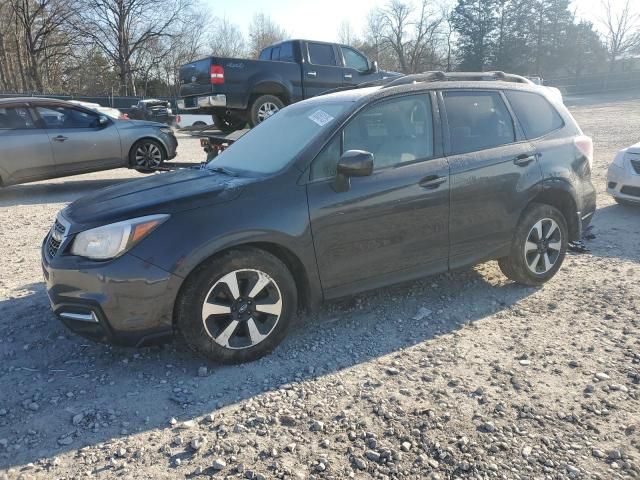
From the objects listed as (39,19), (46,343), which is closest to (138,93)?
(39,19)

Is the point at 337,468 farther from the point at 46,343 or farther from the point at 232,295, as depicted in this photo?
the point at 46,343

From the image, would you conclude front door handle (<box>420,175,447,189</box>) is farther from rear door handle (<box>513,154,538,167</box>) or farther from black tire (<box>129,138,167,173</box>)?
black tire (<box>129,138,167,173</box>)

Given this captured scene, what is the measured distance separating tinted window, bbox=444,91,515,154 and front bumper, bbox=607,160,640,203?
12.6ft

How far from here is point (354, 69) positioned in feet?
40.5

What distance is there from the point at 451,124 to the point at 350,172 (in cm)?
115

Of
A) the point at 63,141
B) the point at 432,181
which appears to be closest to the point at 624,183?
the point at 432,181

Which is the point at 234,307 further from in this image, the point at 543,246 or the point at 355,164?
the point at 543,246

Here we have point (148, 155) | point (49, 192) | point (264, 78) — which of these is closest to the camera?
point (49, 192)

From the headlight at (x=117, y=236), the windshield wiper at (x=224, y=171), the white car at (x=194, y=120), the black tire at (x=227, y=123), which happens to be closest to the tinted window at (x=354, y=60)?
the black tire at (x=227, y=123)

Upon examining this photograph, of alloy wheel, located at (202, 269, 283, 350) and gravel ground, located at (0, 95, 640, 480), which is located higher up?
alloy wheel, located at (202, 269, 283, 350)

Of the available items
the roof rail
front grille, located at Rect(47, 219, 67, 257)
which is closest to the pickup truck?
the roof rail

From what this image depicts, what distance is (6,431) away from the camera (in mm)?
2641

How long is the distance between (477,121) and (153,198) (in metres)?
Result: 2.63

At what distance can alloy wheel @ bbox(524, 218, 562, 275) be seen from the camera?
4.35 m
